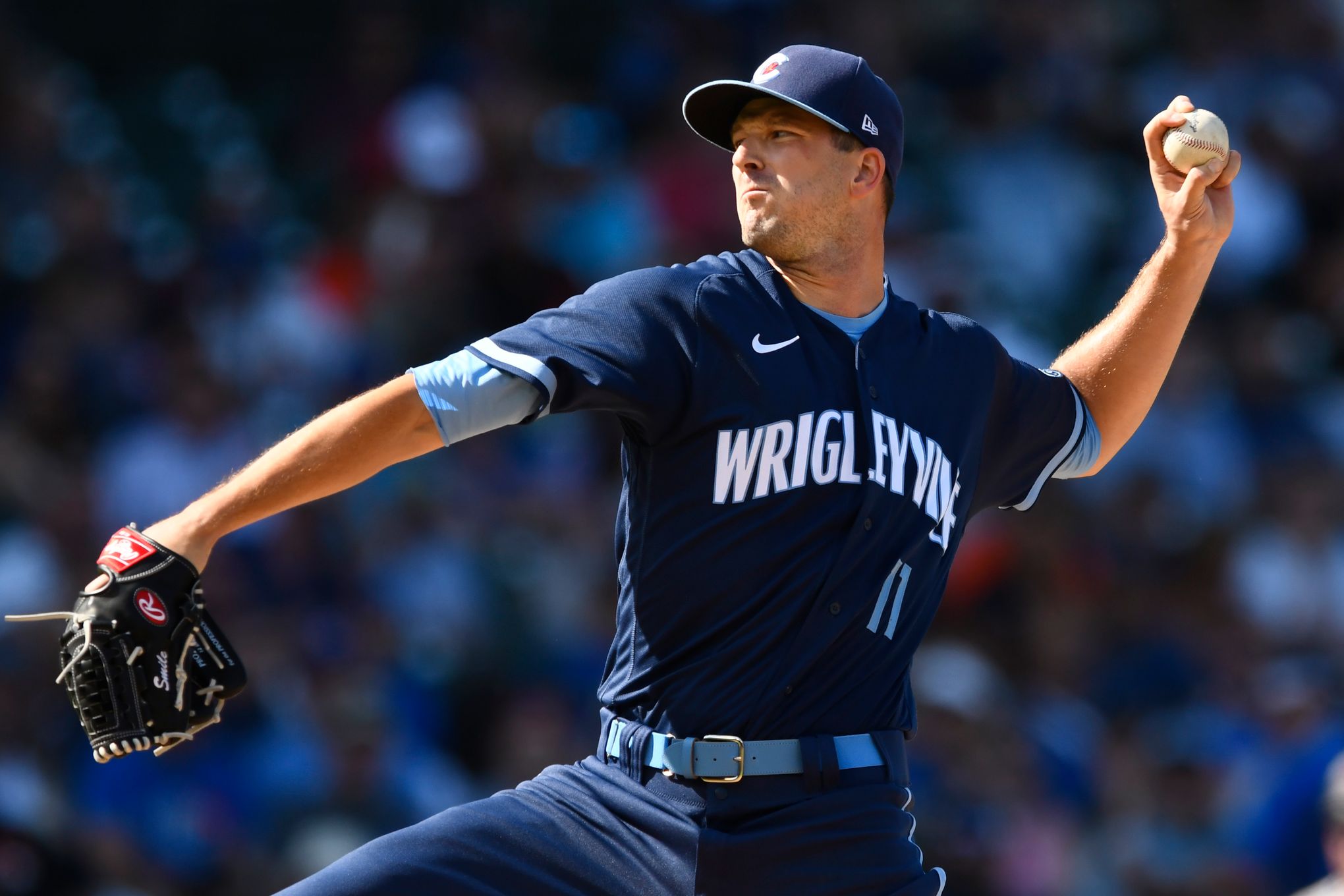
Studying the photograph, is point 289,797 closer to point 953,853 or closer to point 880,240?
point 953,853

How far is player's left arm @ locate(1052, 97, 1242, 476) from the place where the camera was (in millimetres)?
4012

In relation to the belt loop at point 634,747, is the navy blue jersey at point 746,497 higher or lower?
higher

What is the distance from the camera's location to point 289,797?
6.54 meters

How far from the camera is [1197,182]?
4008 millimetres

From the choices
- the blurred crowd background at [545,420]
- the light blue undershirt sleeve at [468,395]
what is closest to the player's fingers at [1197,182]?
the light blue undershirt sleeve at [468,395]

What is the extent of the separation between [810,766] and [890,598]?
1.26ft

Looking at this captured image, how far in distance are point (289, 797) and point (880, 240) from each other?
3.76 meters

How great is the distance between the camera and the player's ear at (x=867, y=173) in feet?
12.0

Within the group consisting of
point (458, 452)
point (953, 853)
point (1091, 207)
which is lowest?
point (953, 853)

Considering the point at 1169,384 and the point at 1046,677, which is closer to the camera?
the point at 1046,677

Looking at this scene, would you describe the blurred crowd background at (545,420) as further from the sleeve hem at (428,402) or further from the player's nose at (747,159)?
the player's nose at (747,159)

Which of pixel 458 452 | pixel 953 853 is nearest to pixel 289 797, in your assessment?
A: pixel 458 452

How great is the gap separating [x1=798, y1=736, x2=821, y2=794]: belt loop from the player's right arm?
0.92 meters

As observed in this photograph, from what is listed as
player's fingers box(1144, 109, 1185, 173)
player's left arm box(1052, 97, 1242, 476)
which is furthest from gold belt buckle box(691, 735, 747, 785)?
player's fingers box(1144, 109, 1185, 173)
